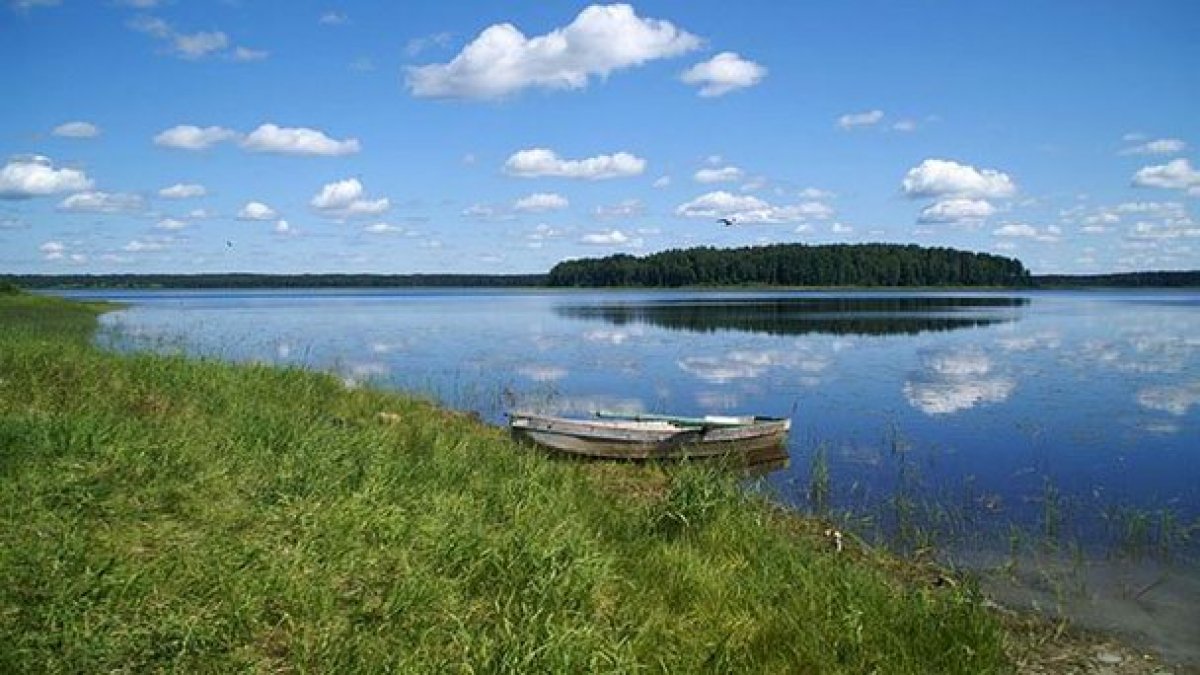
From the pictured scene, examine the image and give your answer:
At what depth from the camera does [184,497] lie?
24.7ft

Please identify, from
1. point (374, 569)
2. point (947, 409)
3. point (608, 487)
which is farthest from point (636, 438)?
point (374, 569)

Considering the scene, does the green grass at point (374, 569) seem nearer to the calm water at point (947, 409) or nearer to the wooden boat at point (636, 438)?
the calm water at point (947, 409)

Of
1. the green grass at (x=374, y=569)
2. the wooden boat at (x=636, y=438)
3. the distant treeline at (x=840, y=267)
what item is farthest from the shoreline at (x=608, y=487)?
the distant treeline at (x=840, y=267)

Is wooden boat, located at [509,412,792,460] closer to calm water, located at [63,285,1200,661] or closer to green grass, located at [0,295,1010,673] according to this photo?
calm water, located at [63,285,1200,661]

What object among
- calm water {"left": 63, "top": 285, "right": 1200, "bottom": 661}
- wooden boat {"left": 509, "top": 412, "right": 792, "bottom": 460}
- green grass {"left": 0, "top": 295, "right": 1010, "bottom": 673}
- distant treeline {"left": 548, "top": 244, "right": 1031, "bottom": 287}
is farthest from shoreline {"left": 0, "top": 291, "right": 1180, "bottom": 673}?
distant treeline {"left": 548, "top": 244, "right": 1031, "bottom": 287}

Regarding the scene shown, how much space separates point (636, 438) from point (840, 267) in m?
156

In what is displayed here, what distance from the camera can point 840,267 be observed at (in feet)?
545

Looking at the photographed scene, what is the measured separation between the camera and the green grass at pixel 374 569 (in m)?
5.64

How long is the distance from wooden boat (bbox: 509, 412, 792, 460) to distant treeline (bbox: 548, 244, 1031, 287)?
154 metres

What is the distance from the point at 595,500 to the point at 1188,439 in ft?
48.6

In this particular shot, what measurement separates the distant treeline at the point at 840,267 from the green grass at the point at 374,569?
533 feet

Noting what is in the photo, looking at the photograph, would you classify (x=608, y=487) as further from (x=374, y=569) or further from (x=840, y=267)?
(x=840, y=267)

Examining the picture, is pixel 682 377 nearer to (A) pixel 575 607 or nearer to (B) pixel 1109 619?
(B) pixel 1109 619

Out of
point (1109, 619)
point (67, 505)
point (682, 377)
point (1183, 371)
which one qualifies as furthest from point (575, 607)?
point (1183, 371)
